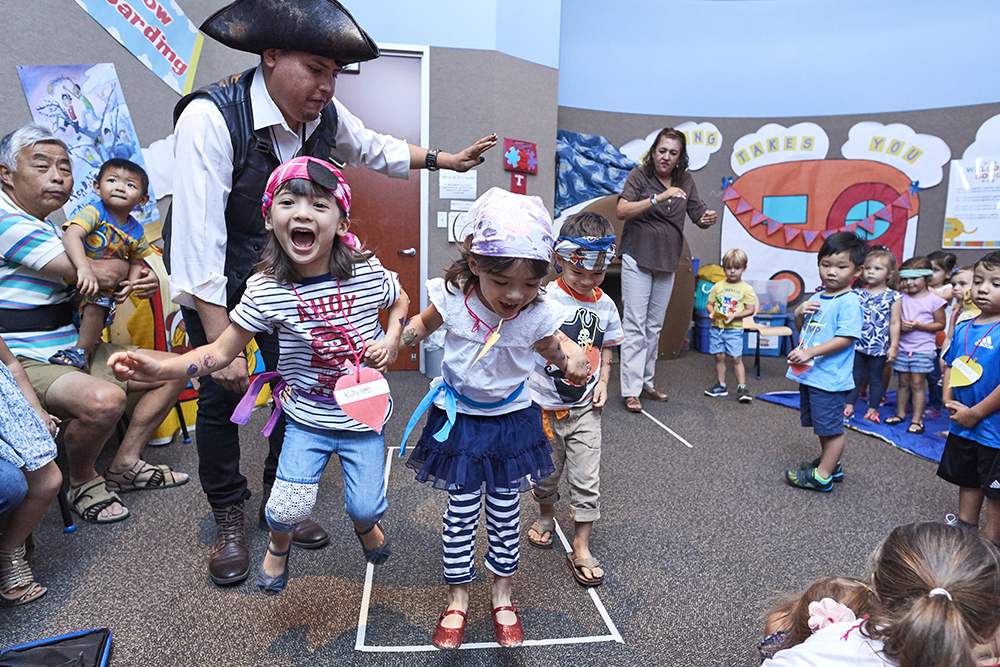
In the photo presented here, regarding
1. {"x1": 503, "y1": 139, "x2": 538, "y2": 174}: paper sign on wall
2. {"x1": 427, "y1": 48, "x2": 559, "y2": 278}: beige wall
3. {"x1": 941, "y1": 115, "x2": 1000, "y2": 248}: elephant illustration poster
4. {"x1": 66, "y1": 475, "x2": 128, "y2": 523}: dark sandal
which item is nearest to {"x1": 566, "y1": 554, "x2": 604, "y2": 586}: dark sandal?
{"x1": 66, "y1": 475, "x2": 128, "y2": 523}: dark sandal

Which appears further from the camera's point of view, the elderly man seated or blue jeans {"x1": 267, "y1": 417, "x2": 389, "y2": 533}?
the elderly man seated

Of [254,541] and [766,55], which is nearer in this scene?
[254,541]

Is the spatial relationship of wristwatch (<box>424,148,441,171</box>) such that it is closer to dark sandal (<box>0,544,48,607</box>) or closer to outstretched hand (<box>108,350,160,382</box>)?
outstretched hand (<box>108,350,160,382</box>)

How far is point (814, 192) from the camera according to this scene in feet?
19.7

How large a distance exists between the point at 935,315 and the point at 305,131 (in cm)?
398

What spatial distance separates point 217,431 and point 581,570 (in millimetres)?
1211

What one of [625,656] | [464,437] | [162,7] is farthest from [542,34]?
[625,656]

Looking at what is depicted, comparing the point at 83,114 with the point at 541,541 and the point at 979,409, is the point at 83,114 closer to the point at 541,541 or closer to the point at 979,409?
the point at 541,541

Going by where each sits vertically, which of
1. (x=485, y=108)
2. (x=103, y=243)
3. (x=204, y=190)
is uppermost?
(x=485, y=108)

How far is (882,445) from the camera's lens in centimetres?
314

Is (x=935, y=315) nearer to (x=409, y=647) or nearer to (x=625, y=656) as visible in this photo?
(x=625, y=656)

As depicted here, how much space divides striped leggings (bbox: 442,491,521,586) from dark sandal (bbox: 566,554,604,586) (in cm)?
40

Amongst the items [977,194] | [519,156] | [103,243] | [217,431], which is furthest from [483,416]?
[977,194]

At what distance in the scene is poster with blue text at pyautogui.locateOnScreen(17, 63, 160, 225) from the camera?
251cm
